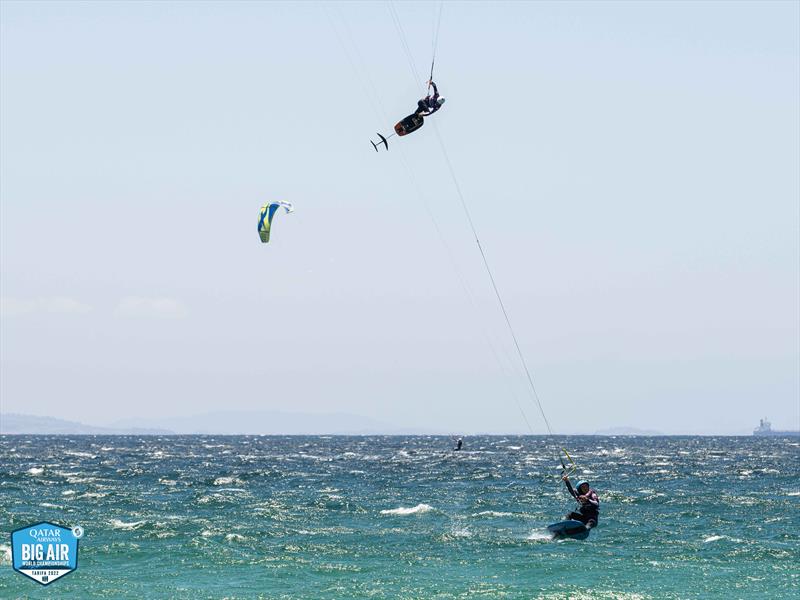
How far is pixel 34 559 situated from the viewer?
97.3ft

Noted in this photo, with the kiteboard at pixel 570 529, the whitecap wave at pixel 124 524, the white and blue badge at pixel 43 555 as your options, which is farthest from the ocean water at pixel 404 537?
the kiteboard at pixel 570 529

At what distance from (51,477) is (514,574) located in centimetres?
4106

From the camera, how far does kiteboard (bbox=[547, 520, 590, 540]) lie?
3069 centimetres

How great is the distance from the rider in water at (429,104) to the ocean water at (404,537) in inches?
517

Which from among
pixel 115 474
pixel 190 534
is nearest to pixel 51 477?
pixel 115 474

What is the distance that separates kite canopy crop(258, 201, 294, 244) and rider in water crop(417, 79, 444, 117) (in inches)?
267

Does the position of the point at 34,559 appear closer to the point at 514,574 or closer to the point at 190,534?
the point at 190,534

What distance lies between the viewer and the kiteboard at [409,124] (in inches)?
1137

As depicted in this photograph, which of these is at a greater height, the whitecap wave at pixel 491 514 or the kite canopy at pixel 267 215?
the kite canopy at pixel 267 215

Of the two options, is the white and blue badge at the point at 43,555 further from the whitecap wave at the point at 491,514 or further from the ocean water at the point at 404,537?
the whitecap wave at the point at 491,514

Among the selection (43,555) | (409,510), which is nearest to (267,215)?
(43,555)

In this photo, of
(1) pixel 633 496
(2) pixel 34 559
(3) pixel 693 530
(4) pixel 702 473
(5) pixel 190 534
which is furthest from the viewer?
(4) pixel 702 473

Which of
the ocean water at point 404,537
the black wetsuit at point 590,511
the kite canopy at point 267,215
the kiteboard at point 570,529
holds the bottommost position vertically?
the ocean water at point 404,537

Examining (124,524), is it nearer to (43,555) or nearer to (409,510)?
(43,555)
